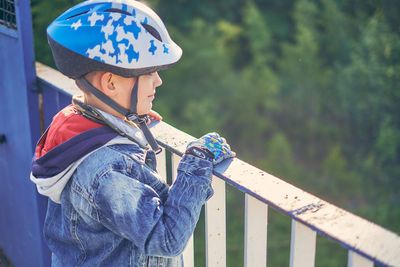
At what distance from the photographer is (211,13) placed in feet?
90.1

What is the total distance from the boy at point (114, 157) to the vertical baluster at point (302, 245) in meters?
0.32

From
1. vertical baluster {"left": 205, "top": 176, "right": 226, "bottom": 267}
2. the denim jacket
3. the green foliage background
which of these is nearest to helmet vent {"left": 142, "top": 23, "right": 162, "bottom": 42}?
the denim jacket

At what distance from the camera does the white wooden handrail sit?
3.80 ft

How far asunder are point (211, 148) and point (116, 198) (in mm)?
355

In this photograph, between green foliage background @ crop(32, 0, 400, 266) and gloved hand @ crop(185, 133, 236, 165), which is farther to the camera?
green foliage background @ crop(32, 0, 400, 266)

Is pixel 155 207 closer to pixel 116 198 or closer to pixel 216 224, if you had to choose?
pixel 116 198

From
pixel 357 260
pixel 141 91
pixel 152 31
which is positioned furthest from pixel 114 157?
pixel 357 260

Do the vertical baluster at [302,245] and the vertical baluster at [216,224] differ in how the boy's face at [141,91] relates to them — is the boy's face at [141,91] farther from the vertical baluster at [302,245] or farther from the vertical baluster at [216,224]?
the vertical baluster at [302,245]

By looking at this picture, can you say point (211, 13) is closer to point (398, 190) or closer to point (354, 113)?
point (354, 113)

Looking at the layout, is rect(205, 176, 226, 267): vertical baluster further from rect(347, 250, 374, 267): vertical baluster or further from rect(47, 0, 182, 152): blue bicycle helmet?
rect(347, 250, 374, 267): vertical baluster

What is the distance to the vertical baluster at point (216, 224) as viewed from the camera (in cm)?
171

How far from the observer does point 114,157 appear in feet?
4.93

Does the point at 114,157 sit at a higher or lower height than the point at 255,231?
higher

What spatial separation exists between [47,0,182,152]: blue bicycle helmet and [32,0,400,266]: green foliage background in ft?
58.5
